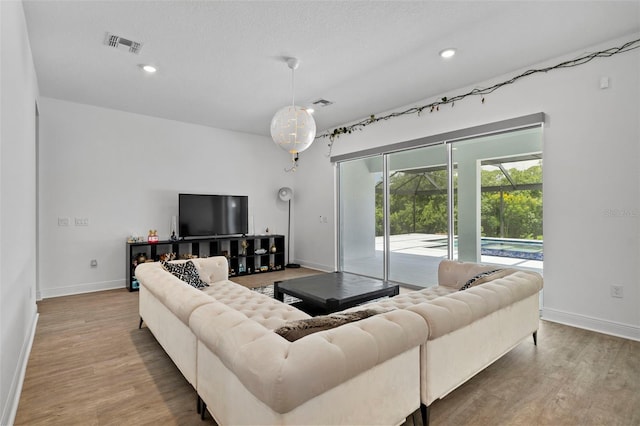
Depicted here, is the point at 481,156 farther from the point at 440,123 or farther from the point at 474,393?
the point at 474,393

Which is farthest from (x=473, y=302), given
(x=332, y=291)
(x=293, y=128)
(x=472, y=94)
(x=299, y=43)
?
(x=472, y=94)

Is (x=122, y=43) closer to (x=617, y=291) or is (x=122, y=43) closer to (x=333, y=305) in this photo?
(x=333, y=305)

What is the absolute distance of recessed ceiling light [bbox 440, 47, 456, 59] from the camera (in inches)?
124

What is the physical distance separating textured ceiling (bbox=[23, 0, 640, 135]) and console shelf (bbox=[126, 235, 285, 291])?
89.3 inches

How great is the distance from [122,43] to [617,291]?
5.21m

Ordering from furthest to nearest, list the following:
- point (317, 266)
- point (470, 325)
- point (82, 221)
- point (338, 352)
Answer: point (317, 266), point (82, 221), point (470, 325), point (338, 352)

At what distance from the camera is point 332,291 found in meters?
3.17

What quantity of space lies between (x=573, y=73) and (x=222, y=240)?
531 centimetres

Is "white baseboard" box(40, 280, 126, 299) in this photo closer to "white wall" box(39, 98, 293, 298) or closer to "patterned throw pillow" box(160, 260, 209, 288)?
"white wall" box(39, 98, 293, 298)

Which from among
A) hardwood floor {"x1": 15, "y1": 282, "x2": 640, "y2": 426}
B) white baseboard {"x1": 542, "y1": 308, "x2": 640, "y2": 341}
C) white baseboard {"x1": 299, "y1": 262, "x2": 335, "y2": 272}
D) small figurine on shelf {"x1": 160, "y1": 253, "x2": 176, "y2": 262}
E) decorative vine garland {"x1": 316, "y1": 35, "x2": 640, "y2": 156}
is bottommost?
hardwood floor {"x1": 15, "y1": 282, "x2": 640, "y2": 426}

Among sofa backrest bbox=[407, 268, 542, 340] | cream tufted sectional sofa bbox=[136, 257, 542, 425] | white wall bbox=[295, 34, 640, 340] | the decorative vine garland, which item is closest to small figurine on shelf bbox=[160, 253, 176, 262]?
cream tufted sectional sofa bbox=[136, 257, 542, 425]

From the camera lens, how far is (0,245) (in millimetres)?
1691

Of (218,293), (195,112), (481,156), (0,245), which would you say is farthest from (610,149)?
(195,112)

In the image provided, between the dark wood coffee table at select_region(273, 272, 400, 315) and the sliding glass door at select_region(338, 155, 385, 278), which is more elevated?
the sliding glass door at select_region(338, 155, 385, 278)
